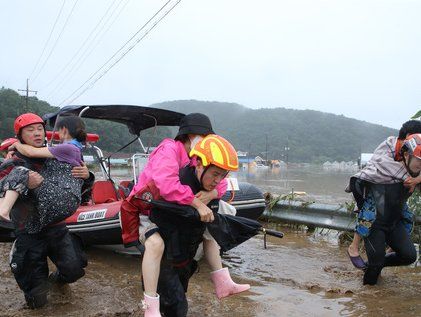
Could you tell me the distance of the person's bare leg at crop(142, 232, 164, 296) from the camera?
2750 millimetres

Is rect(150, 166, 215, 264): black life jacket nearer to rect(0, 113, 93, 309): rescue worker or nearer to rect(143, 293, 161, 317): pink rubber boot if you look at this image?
rect(143, 293, 161, 317): pink rubber boot

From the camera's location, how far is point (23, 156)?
3.68 m

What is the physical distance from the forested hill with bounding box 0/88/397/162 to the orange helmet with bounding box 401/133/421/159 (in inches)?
2188

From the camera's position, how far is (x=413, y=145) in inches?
157

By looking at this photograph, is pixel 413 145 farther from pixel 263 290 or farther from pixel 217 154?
pixel 217 154

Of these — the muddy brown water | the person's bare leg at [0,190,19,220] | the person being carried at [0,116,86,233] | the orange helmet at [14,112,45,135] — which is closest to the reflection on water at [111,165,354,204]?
the muddy brown water

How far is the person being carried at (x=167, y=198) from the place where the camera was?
271 centimetres

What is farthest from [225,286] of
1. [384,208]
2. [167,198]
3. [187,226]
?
[384,208]

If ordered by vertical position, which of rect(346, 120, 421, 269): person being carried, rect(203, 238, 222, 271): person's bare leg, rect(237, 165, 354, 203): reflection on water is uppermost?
rect(346, 120, 421, 269): person being carried

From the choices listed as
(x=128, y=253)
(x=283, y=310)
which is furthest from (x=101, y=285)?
(x=283, y=310)

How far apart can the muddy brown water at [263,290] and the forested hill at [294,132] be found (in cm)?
5389

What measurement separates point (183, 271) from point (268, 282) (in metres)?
1.82

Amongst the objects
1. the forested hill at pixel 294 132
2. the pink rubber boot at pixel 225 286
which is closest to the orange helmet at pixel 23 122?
the pink rubber boot at pixel 225 286

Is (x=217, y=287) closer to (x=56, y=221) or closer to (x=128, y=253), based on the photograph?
(x=56, y=221)
